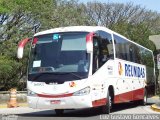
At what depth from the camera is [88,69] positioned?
17031 millimetres

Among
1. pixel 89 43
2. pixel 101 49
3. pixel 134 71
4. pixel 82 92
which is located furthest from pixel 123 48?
pixel 89 43

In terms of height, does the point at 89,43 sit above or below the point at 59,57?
above

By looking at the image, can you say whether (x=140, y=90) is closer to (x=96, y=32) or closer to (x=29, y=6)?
(x=96, y=32)

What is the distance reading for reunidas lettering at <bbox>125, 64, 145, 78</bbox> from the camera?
73.3 feet

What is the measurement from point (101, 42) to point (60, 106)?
310 centimetres

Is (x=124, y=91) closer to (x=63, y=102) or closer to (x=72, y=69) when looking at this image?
(x=72, y=69)

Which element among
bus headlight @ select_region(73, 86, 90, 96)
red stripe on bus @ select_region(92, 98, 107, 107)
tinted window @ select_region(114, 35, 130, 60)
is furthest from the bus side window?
tinted window @ select_region(114, 35, 130, 60)

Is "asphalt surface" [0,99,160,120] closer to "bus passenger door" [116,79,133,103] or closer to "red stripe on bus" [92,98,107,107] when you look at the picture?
"red stripe on bus" [92,98,107,107]

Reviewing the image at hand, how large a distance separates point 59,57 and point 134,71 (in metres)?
7.57

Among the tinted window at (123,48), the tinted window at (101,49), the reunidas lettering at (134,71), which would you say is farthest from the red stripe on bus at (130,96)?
the tinted window at (101,49)

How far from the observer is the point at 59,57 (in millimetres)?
17359

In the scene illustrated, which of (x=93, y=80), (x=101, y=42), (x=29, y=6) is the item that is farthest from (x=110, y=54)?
(x=29, y=6)

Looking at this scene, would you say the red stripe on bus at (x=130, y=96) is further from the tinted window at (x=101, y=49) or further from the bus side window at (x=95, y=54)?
the bus side window at (x=95, y=54)

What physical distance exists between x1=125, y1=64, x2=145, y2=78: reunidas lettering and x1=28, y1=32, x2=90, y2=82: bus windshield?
527 cm
